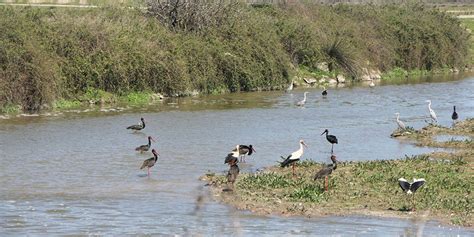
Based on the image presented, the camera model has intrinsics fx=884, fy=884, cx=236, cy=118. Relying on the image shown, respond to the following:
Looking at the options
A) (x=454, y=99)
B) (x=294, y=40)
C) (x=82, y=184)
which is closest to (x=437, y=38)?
(x=294, y=40)

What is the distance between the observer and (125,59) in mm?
36625

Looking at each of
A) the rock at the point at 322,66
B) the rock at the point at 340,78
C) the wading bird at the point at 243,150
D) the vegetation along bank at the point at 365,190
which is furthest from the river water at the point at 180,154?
the rock at the point at 322,66

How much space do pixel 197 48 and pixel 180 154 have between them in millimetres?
17967

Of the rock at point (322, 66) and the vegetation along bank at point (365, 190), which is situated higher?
the vegetation along bank at point (365, 190)

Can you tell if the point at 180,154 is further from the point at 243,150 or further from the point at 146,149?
the point at 243,150

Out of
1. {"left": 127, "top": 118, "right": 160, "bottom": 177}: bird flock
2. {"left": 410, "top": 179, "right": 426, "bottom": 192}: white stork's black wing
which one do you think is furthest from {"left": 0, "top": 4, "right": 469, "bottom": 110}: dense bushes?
{"left": 410, "top": 179, "right": 426, "bottom": 192}: white stork's black wing

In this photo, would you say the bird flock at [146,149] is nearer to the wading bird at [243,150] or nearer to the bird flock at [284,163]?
the bird flock at [284,163]

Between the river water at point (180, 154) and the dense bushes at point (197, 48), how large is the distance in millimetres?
1686

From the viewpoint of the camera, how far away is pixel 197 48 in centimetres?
4088

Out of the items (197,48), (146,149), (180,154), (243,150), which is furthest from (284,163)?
(197,48)

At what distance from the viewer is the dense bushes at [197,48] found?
33531 millimetres

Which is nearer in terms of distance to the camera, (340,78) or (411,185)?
(411,185)

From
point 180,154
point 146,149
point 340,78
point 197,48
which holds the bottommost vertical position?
point 340,78

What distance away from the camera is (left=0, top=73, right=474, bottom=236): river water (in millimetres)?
15195
